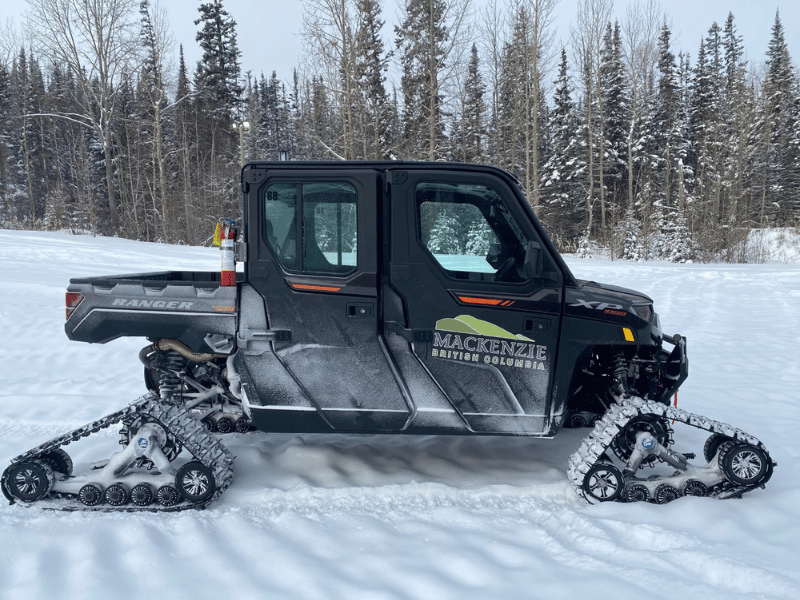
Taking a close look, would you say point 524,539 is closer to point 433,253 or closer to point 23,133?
point 433,253

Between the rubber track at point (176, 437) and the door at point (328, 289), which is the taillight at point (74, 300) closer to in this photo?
the rubber track at point (176, 437)

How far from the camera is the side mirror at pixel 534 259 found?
3.45 m

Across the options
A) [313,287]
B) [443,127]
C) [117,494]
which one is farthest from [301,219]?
[443,127]

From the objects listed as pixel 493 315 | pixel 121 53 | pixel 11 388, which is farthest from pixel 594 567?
pixel 121 53

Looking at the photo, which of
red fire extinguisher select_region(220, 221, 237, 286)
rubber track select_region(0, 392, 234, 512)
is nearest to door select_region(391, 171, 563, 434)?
red fire extinguisher select_region(220, 221, 237, 286)

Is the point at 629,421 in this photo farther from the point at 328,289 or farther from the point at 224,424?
the point at 224,424

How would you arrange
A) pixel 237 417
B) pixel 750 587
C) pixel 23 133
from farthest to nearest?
1. pixel 23 133
2. pixel 237 417
3. pixel 750 587

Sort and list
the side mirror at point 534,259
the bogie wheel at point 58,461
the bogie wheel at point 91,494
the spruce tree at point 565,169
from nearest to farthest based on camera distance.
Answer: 1. the side mirror at point 534,259
2. the bogie wheel at point 91,494
3. the bogie wheel at point 58,461
4. the spruce tree at point 565,169

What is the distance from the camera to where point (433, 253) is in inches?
142

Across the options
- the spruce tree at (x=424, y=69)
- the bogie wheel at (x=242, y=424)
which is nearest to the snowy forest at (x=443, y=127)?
the spruce tree at (x=424, y=69)

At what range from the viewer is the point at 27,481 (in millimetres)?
3576

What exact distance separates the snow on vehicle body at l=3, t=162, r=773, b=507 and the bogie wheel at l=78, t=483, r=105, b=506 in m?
0.19

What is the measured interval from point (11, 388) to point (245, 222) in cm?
419

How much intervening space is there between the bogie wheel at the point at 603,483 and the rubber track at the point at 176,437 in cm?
239
